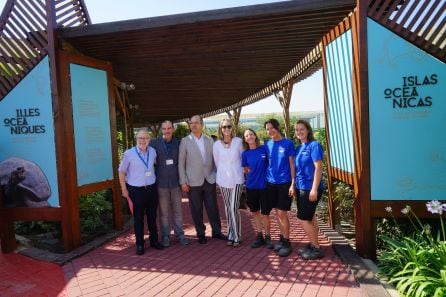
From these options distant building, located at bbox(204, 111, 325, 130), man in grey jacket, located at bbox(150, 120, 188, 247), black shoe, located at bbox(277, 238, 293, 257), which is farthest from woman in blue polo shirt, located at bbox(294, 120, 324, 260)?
distant building, located at bbox(204, 111, 325, 130)

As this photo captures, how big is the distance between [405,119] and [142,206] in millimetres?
3357

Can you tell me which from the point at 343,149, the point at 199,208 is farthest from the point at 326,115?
the point at 199,208

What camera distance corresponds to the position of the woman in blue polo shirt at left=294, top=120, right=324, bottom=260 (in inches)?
156

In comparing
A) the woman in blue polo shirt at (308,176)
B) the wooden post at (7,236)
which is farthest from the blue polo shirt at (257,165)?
the wooden post at (7,236)

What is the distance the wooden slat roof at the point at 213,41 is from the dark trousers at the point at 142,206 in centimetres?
210

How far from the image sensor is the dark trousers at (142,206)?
4.62 metres

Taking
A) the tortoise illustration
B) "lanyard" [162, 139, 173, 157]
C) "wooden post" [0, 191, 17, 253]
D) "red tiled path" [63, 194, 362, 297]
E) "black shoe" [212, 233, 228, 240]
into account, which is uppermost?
"lanyard" [162, 139, 173, 157]

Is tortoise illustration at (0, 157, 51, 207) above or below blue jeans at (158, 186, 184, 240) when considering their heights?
above

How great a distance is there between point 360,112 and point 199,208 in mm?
2450

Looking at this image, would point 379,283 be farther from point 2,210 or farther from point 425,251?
point 2,210

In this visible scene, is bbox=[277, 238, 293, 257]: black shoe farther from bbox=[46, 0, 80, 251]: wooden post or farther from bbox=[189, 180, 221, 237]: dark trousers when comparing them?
bbox=[46, 0, 80, 251]: wooden post

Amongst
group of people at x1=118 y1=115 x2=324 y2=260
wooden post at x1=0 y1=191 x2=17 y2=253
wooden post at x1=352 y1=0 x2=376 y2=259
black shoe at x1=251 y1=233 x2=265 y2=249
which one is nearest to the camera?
wooden post at x1=352 y1=0 x2=376 y2=259

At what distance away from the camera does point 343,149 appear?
4.86 meters

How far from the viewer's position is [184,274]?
3975mm
